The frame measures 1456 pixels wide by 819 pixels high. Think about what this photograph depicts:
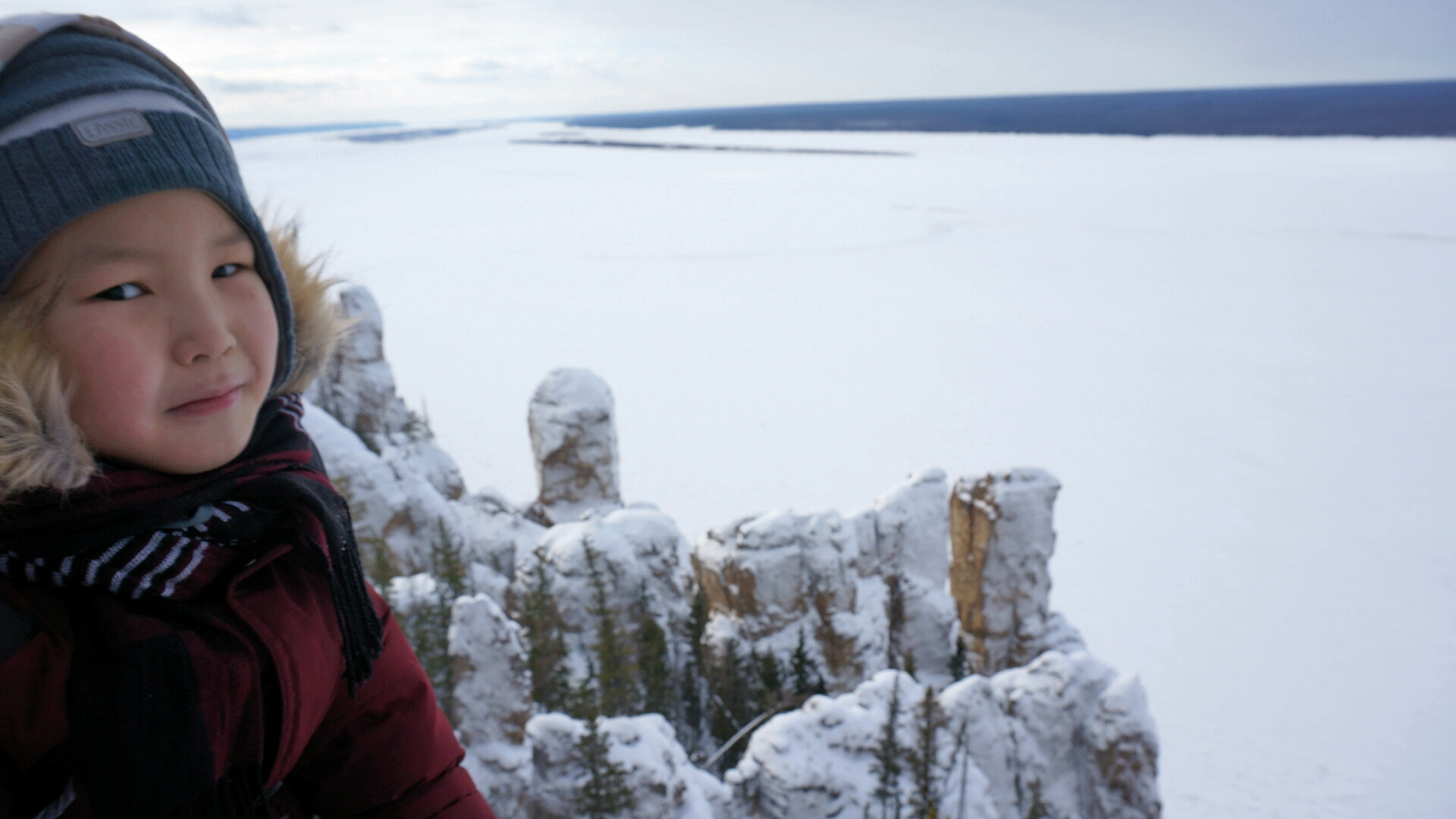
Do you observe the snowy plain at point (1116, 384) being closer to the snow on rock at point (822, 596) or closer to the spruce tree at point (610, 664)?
the snow on rock at point (822, 596)

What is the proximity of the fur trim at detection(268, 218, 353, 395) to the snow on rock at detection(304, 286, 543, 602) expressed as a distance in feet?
13.0

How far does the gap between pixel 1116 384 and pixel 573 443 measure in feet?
39.3

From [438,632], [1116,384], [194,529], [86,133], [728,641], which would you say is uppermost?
[86,133]

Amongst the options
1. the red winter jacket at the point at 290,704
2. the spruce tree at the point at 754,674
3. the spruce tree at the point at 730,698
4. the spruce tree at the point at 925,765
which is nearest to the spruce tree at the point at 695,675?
the spruce tree at the point at 730,698

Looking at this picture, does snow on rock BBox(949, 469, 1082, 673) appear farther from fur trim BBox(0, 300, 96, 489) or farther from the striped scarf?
fur trim BBox(0, 300, 96, 489)

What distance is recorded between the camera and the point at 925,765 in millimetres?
2943

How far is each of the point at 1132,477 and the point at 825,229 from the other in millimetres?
25268

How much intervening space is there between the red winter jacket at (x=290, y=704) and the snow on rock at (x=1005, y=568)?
5.68 m

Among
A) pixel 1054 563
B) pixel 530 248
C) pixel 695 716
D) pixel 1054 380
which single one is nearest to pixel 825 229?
pixel 530 248

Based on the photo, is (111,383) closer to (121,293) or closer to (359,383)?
(121,293)

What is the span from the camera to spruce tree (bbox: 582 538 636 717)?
4.65 meters

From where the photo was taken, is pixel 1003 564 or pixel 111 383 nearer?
pixel 111 383

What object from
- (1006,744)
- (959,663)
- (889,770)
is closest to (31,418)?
(889,770)

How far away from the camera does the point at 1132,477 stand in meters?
11.6
